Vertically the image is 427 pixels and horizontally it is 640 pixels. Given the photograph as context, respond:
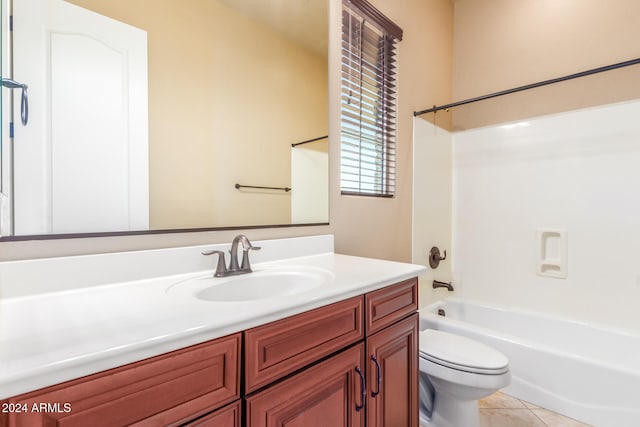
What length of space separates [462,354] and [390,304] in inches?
24.3

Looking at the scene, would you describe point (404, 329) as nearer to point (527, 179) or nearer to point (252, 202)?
point (252, 202)

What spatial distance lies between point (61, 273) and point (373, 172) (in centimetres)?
152

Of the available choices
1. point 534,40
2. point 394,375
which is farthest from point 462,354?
point 534,40

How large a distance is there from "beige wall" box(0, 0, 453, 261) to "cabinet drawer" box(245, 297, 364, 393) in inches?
21.8

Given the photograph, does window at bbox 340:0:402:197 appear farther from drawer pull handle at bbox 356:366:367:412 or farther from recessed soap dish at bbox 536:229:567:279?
recessed soap dish at bbox 536:229:567:279

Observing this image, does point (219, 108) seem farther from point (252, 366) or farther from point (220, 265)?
point (252, 366)

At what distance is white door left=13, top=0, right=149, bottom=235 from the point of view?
2.66 ft

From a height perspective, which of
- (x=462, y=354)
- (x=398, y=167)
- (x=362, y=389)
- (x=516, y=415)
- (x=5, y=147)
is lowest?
(x=516, y=415)

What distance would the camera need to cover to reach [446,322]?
6.03 feet

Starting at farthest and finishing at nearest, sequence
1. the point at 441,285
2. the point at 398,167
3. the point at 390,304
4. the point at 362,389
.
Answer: the point at 441,285 < the point at 398,167 < the point at 390,304 < the point at 362,389

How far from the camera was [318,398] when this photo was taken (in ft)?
2.60

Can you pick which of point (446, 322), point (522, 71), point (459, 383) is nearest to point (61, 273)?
point (459, 383)

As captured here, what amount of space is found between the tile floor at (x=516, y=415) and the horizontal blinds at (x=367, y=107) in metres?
1.35

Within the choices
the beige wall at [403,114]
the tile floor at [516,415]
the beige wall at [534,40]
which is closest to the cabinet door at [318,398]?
the beige wall at [403,114]
